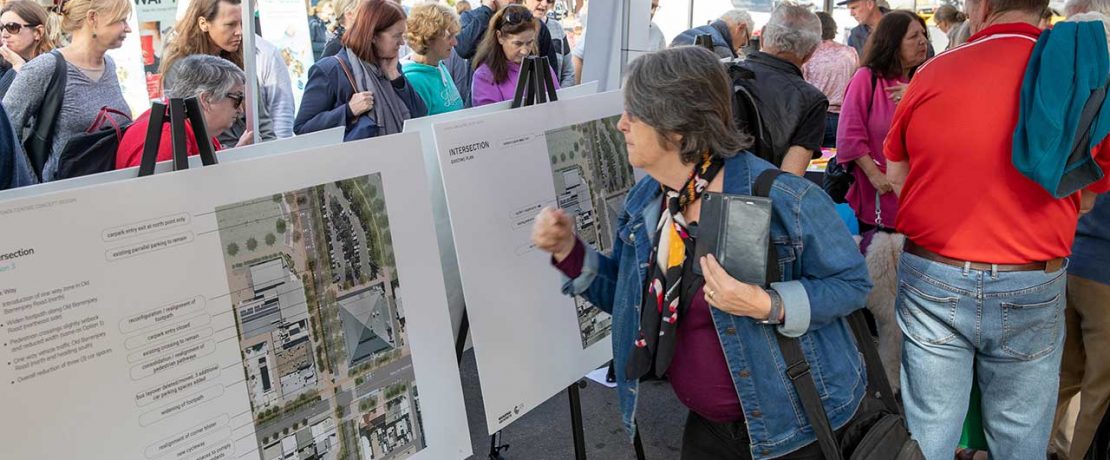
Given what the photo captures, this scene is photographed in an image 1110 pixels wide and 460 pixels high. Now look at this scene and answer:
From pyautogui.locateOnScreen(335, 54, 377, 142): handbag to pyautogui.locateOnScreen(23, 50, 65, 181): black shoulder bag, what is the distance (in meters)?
0.93

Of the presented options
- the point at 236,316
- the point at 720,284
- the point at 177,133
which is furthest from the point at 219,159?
the point at 720,284

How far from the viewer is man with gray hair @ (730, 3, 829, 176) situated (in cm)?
273

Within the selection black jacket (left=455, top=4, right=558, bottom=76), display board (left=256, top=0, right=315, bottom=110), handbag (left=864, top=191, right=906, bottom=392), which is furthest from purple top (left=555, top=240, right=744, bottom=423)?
black jacket (left=455, top=4, right=558, bottom=76)

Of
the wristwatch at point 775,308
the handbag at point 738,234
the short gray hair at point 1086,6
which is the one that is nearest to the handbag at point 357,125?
the handbag at point 738,234

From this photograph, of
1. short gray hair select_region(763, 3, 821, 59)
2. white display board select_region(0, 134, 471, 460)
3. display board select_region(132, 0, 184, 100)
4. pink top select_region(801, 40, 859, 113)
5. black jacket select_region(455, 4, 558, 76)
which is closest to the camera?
white display board select_region(0, 134, 471, 460)

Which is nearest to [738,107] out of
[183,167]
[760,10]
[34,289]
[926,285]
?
[926,285]

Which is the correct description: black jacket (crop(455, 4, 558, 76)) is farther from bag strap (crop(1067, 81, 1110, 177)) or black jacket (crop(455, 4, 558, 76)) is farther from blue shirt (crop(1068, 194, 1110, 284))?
bag strap (crop(1067, 81, 1110, 177))

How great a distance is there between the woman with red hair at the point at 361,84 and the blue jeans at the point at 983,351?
1928mm

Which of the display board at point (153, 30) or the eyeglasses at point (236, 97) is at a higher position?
the display board at point (153, 30)

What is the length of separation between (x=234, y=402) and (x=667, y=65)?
38.6 inches

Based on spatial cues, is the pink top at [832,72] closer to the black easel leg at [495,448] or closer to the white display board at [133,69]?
the black easel leg at [495,448]

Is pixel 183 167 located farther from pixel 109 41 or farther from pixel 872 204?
pixel 872 204

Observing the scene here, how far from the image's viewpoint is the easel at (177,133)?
136 centimetres

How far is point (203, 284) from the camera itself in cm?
139
